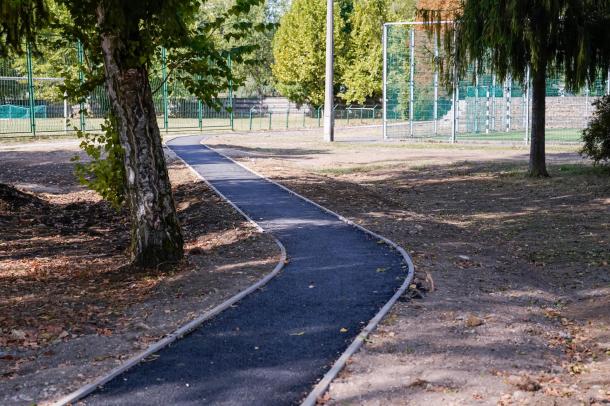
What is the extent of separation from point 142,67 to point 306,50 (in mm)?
53807

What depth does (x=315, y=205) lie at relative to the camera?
48.9 ft

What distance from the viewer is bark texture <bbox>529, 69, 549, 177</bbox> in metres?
20.6

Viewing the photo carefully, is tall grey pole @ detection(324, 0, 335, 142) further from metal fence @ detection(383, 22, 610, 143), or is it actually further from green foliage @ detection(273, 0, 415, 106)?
green foliage @ detection(273, 0, 415, 106)

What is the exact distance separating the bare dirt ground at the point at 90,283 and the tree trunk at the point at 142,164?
36 centimetres

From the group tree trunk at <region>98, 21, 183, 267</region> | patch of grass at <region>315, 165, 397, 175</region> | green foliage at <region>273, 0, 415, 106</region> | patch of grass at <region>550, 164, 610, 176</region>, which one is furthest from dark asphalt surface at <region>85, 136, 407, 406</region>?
green foliage at <region>273, 0, 415, 106</region>

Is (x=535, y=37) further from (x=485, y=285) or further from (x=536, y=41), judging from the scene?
(x=485, y=285)

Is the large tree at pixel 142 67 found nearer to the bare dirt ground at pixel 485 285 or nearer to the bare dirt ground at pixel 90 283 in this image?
the bare dirt ground at pixel 90 283

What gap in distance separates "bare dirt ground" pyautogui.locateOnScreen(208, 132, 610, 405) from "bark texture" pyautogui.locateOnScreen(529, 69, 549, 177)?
28.3 inches

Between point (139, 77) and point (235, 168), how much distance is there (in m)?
12.0

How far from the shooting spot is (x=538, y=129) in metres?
20.7

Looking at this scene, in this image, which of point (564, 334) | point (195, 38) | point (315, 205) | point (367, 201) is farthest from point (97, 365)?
point (367, 201)

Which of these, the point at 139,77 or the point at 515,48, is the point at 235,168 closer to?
the point at 515,48

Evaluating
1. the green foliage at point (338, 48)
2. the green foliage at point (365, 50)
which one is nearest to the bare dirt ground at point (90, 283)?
the green foliage at point (365, 50)

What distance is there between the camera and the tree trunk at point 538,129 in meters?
20.6
